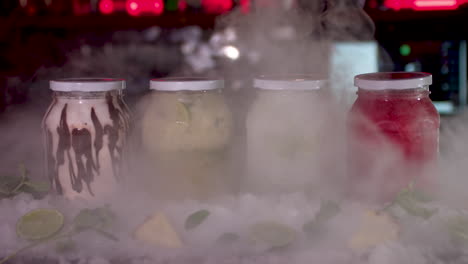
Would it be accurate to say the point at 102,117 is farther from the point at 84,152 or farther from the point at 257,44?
the point at 257,44

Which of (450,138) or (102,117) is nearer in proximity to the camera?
(102,117)

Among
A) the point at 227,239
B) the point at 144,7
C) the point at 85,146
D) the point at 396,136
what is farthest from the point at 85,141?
the point at 144,7

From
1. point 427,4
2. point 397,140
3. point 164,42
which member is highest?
point 427,4

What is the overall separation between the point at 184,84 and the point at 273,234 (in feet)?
0.98

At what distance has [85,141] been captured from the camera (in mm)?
809

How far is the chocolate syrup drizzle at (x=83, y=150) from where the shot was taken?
808mm

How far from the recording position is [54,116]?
0.83 meters

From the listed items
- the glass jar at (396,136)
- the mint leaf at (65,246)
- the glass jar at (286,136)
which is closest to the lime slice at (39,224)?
the mint leaf at (65,246)

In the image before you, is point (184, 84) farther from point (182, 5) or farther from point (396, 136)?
point (182, 5)

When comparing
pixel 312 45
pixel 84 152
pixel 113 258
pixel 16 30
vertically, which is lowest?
pixel 113 258

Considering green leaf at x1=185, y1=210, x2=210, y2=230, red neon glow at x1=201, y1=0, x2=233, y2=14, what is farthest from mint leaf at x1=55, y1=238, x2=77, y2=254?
red neon glow at x1=201, y1=0, x2=233, y2=14

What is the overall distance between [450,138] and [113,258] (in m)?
0.76

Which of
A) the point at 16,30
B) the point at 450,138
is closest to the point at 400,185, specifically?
the point at 450,138

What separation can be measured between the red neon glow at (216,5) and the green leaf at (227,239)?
1.85 meters
